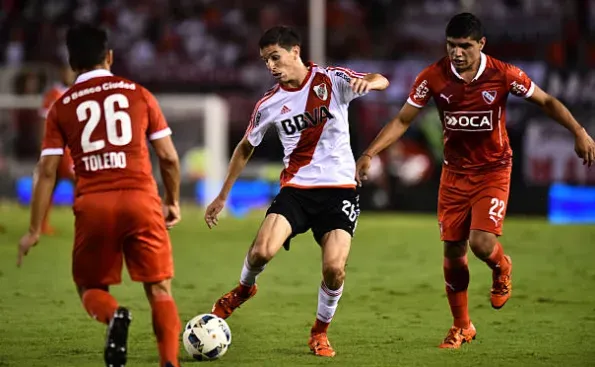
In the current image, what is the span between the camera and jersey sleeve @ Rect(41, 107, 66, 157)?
6355 millimetres

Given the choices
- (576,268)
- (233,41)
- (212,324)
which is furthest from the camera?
(233,41)

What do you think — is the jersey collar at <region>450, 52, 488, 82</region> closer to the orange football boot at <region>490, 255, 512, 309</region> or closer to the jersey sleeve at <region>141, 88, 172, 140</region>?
the orange football boot at <region>490, 255, 512, 309</region>

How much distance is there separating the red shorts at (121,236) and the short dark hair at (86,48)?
2.38 feet

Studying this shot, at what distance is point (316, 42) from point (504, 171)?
46.1 feet

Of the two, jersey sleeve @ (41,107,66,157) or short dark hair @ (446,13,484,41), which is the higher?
short dark hair @ (446,13,484,41)

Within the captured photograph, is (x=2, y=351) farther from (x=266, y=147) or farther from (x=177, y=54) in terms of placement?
(x=177, y=54)

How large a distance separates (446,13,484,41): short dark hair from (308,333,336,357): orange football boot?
2.17 meters

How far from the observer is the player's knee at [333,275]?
7.60 m

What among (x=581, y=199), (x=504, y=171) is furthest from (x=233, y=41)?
(x=504, y=171)

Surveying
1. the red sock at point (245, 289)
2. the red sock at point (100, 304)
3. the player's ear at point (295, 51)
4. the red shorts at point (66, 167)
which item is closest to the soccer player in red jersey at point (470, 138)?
the player's ear at point (295, 51)

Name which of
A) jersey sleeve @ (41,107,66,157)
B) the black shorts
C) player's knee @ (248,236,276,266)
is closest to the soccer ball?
player's knee @ (248,236,276,266)

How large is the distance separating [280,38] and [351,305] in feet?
10.2

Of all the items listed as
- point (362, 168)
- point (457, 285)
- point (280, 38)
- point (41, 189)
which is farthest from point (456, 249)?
point (41, 189)

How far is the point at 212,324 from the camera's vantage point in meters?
7.48
